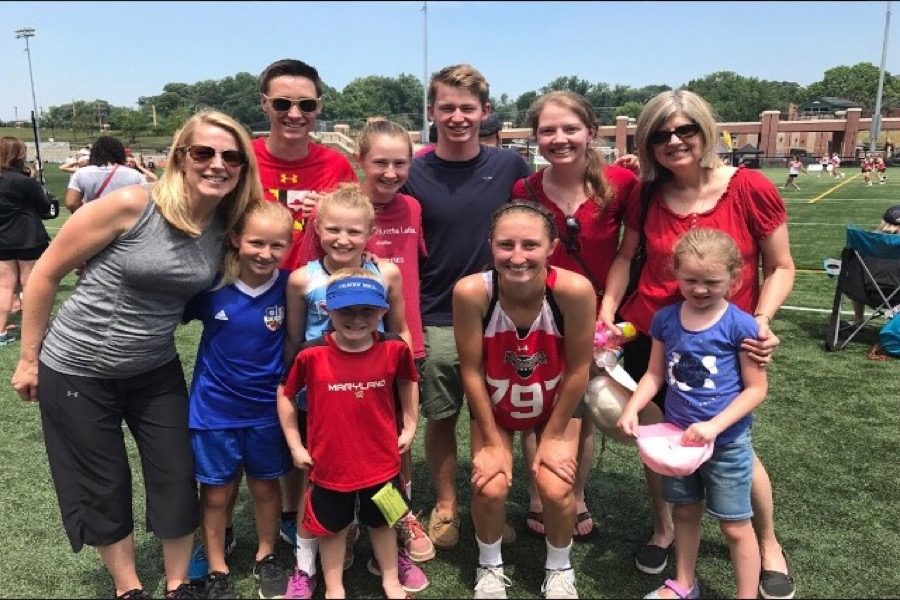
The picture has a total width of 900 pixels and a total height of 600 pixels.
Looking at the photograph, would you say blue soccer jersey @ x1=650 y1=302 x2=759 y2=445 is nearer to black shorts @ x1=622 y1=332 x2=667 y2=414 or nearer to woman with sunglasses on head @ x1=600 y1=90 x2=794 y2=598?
woman with sunglasses on head @ x1=600 y1=90 x2=794 y2=598

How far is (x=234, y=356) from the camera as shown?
2.81m

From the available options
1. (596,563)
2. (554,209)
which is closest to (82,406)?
(554,209)

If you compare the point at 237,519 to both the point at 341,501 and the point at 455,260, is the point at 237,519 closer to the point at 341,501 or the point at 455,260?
the point at 341,501

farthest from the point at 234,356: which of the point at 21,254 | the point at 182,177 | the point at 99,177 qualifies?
the point at 21,254

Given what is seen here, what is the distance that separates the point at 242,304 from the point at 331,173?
0.94 m

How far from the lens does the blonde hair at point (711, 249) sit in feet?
8.27

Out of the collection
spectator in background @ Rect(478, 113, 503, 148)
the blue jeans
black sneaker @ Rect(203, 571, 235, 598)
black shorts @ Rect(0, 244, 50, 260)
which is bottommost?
black sneaker @ Rect(203, 571, 235, 598)

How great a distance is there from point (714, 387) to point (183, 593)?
2367mm

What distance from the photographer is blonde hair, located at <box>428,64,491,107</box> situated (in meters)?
3.25

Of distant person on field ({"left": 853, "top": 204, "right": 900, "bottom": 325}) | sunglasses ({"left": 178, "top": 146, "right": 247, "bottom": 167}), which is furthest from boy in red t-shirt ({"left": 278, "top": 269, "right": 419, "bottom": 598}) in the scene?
distant person on field ({"left": 853, "top": 204, "right": 900, "bottom": 325})

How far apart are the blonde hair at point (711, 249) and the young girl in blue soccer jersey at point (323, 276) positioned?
1.22 m

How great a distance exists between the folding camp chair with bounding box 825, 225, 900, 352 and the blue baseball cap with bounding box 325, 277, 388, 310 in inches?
224

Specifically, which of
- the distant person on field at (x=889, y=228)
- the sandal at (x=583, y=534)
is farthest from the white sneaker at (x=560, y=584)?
the distant person on field at (x=889, y=228)

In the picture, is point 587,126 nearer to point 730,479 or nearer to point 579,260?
point 579,260
